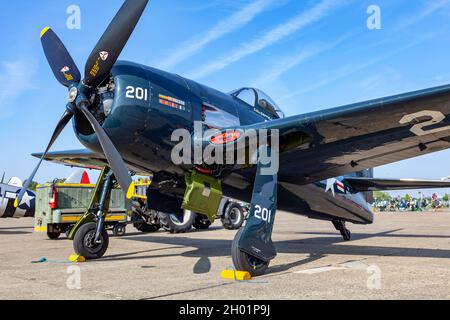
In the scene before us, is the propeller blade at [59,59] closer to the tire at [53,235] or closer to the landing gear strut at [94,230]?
the landing gear strut at [94,230]

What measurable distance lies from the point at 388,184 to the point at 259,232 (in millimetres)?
6587

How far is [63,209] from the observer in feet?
45.4

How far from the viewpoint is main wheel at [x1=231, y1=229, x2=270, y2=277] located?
5.71 metres

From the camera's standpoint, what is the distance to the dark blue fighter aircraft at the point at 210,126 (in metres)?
6.00

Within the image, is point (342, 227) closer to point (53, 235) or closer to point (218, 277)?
point (218, 277)

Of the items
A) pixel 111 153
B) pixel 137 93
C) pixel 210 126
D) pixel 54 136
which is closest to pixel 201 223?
pixel 54 136

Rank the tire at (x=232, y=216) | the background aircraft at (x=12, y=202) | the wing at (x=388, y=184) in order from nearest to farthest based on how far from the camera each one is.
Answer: the wing at (x=388, y=184) < the tire at (x=232, y=216) < the background aircraft at (x=12, y=202)

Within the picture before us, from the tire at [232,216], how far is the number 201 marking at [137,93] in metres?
12.3

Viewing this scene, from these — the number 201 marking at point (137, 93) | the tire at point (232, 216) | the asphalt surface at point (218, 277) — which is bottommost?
the asphalt surface at point (218, 277)

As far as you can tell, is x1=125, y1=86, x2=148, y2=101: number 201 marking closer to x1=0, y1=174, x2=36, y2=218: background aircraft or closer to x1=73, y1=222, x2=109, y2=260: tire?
x1=73, y1=222, x2=109, y2=260: tire

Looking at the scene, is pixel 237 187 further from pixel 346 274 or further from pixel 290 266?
pixel 346 274

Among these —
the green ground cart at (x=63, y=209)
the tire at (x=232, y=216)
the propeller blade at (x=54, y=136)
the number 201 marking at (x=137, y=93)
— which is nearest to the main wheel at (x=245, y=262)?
the number 201 marking at (x=137, y=93)

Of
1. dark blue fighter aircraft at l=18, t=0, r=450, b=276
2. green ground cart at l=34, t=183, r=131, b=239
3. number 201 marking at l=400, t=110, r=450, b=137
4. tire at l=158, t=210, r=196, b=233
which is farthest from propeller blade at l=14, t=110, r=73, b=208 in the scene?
tire at l=158, t=210, r=196, b=233

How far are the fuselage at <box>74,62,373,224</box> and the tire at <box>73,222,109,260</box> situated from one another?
1608mm
